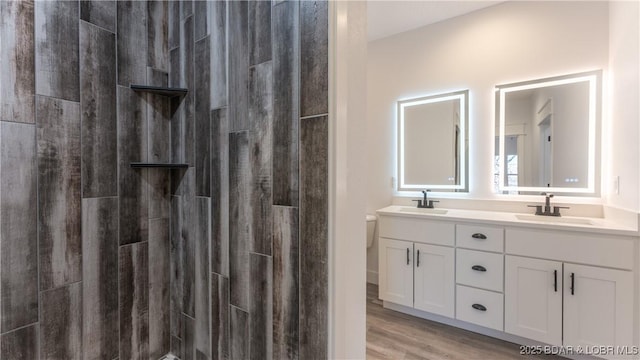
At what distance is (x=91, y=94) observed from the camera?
1287 mm

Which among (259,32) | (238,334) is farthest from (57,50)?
(238,334)

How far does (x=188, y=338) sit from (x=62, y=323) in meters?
0.56

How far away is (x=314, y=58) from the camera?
3.16 ft

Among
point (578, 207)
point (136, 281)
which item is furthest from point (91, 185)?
point (578, 207)

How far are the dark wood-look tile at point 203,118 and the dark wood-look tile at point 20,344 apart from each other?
2.72 ft

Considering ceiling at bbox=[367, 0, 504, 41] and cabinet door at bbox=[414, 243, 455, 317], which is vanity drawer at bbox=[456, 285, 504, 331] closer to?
cabinet door at bbox=[414, 243, 455, 317]

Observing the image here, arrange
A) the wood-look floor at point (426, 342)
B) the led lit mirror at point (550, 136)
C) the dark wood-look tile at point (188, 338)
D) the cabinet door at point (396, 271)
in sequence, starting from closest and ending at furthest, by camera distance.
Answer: the dark wood-look tile at point (188, 338), the wood-look floor at point (426, 342), the led lit mirror at point (550, 136), the cabinet door at point (396, 271)

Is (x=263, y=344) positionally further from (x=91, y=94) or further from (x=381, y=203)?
(x=381, y=203)

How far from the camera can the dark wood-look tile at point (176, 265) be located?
60.9 inches

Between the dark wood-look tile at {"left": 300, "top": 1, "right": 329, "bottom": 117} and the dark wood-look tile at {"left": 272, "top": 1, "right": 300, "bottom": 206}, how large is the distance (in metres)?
0.03

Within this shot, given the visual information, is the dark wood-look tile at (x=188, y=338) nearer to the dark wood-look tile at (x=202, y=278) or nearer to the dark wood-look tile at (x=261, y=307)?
the dark wood-look tile at (x=202, y=278)

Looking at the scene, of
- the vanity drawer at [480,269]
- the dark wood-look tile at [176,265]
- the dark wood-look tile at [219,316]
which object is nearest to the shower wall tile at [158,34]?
the dark wood-look tile at [176,265]

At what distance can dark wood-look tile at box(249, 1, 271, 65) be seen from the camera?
3.63ft

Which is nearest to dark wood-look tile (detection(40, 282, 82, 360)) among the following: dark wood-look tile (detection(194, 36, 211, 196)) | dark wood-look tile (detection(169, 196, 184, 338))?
dark wood-look tile (detection(169, 196, 184, 338))
